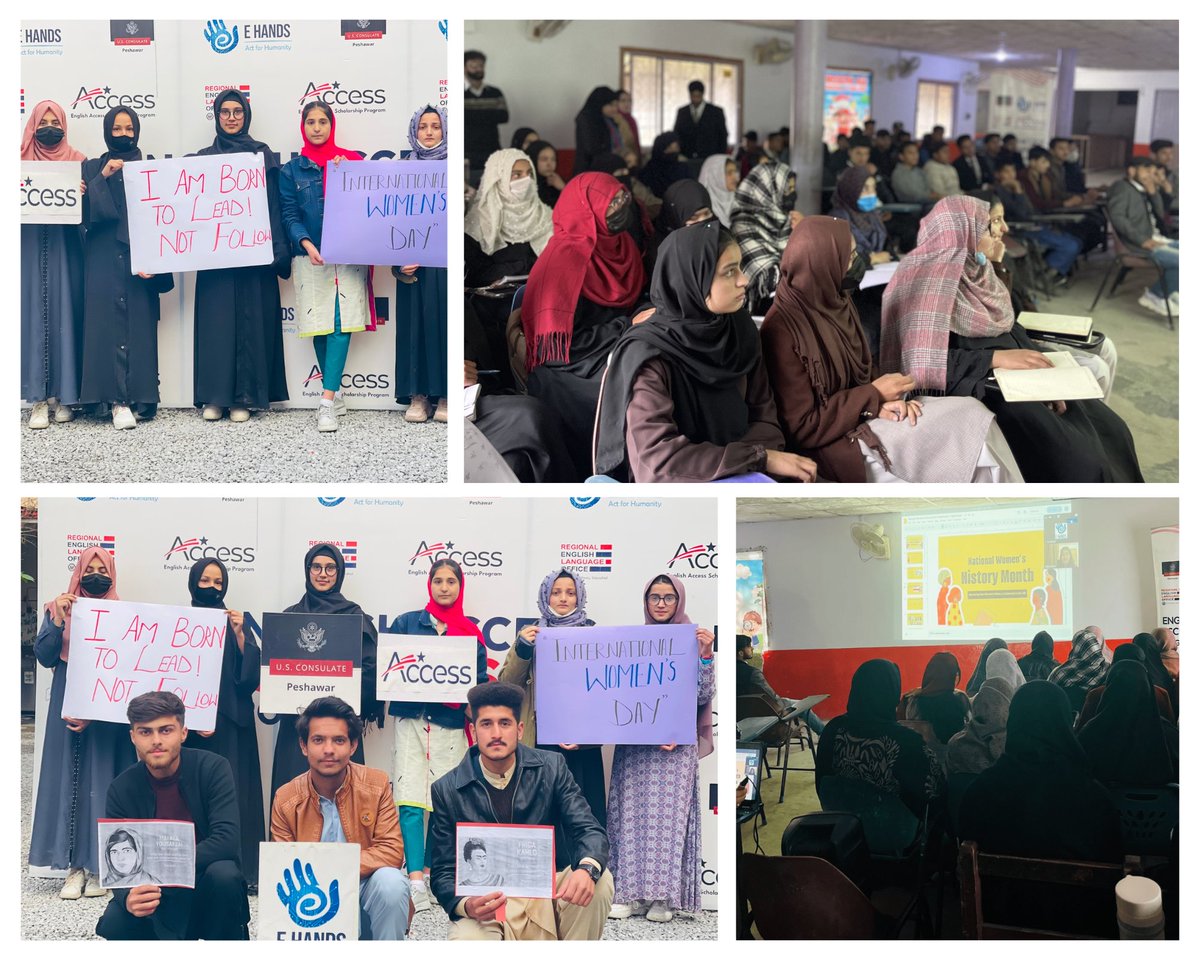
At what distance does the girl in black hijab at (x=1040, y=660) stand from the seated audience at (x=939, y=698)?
147 mm

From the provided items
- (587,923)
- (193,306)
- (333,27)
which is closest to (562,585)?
(587,923)

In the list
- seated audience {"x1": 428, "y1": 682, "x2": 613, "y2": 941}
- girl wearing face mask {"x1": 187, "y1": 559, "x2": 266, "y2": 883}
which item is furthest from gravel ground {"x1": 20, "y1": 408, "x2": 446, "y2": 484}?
seated audience {"x1": 428, "y1": 682, "x2": 613, "y2": 941}

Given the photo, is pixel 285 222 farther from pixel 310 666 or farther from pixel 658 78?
pixel 658 78

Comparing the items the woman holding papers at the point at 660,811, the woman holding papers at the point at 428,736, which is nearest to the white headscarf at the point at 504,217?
the woman holding papers at the point at 428,736

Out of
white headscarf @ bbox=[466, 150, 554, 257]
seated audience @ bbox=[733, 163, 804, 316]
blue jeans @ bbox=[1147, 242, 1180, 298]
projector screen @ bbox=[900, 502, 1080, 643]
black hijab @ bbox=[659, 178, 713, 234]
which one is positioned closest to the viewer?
projector screen @ bbox=[900, 502, 1080, 643]

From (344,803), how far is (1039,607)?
168cm

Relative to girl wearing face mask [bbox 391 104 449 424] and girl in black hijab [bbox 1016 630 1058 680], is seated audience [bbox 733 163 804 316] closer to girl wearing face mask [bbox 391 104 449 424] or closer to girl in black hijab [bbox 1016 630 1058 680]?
girl wearing face mask [bbox 391 104 449 424]

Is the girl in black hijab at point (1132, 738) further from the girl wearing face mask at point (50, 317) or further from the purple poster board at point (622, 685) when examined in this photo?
the girl wearing face mask at point (50, 317)

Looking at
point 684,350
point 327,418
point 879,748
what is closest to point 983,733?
point 879,748

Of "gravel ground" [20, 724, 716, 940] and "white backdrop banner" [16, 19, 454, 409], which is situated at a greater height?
"white backdrop banner" [16, 19, 454, 409]

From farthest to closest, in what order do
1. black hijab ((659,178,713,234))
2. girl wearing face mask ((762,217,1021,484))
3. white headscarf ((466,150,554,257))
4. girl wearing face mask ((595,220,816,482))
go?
1. black hijab ((659,178,713,234))
2. white headscarf ((466,150,554,257))
3. girl wearing face mask ((762,217,1021,484))
4. girl wearing face mask ((595,220,816,482))

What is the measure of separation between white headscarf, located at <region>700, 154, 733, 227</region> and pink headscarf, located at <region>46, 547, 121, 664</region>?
4.21 meters

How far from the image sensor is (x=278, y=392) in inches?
106

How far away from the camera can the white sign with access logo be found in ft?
8.09
